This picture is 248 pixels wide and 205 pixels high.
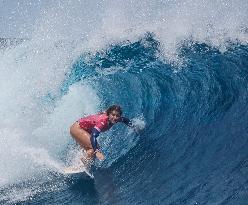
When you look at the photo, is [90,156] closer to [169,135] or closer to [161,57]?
[169,135]

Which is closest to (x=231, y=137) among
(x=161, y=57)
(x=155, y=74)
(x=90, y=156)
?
(x=90, y=156)

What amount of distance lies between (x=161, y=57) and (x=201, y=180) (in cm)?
1036

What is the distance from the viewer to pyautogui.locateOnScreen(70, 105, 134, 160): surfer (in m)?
7.13

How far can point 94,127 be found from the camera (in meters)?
7.25

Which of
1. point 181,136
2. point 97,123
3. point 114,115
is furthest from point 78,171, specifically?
point 181,136

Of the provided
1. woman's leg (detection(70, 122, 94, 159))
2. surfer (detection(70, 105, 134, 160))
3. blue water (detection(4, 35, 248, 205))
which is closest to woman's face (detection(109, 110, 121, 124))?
surfer (detection(70, 105, 134, 160))

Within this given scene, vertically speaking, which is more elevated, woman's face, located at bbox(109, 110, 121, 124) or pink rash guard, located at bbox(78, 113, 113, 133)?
pink rash guard, located at bbox(78, 113, 113, 133)

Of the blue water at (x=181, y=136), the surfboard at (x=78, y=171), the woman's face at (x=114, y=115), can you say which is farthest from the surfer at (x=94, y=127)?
the blue water at (x=181, y=136)

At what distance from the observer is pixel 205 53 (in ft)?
46.4

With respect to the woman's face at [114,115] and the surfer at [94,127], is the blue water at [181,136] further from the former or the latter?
the woman's face at [114,115]

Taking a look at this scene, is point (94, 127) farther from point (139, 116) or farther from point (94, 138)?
point (139, 116)

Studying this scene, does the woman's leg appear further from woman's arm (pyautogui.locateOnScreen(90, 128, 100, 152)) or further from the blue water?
the blue water

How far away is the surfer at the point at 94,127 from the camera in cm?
713

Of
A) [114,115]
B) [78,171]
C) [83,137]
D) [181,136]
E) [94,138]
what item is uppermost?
[83,137]
